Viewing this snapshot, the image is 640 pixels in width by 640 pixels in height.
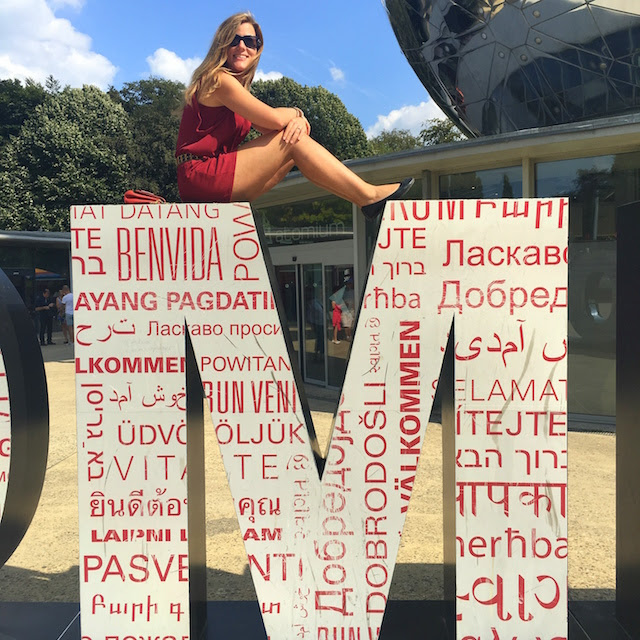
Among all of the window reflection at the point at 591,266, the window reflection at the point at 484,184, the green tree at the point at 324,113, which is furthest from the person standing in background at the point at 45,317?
the green tree at the point at 324,113

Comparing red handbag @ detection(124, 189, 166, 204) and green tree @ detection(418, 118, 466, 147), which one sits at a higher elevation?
green tree @ detection(418, 118, 466, 147)

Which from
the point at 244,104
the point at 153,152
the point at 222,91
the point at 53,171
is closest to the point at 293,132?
the point at 244,104

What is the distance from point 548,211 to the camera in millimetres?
2609

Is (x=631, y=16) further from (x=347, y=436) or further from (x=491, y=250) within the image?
(x=347, y=436)

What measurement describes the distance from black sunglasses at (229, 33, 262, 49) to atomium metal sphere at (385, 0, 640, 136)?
7402mm

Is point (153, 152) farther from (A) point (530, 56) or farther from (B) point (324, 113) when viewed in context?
(A) point (530, 56)

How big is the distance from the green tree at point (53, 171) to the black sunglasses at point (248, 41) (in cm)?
2392

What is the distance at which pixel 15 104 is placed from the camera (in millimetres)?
28906

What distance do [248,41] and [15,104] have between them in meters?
31.7

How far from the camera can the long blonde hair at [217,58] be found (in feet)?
8.79

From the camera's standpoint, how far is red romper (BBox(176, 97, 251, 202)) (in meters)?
2.78

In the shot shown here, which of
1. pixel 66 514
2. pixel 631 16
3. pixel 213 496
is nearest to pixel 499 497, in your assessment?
Result: pixel 213 496

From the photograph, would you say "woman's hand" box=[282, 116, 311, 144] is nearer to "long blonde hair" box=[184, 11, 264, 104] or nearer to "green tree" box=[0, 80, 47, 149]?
"long blonde hair" box=[184, 11, 264, 104]

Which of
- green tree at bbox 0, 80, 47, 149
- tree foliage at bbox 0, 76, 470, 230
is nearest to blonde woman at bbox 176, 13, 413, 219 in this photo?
tree foliage at bbox 0, 76, 470, 230
